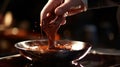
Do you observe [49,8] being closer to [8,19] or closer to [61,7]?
[61,7]

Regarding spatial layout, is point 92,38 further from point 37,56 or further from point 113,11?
point 37,56

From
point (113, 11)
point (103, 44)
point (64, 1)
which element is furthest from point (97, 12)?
point (64, 1)

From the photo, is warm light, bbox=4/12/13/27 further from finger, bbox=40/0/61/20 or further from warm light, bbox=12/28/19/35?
finger, bbox=40/0/61/20

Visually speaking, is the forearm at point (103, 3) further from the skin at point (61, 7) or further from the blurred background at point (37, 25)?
the skin at point (61, 7)

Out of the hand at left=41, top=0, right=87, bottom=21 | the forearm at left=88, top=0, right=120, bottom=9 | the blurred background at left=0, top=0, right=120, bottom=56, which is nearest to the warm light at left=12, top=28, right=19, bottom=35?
the blurred background at left=0, top=0, right=120, bottom=56

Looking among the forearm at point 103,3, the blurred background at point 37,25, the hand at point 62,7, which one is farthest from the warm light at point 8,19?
the hand at point 62,7
